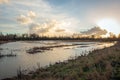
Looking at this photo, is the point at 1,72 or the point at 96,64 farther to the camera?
the point at 1,72

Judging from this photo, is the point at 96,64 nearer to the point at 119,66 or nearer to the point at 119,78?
the point at 119,66

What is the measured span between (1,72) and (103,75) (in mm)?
19764

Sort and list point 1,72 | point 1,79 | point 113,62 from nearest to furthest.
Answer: point 113,62, point 1,79, point 1,72

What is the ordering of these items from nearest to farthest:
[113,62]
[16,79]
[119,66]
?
[119,66] < [113,62] < [16,79]

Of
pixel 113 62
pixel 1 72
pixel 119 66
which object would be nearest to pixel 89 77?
pixel 119 66

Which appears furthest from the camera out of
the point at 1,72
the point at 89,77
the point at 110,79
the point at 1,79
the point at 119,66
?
the point at 1,72

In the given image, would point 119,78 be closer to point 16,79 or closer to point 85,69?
point 85,69

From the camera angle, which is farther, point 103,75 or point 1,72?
point 1,72

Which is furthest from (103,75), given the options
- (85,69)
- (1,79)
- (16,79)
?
(1,79)

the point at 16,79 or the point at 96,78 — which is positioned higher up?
the point at 96,78

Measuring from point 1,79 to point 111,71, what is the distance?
15.4 meters

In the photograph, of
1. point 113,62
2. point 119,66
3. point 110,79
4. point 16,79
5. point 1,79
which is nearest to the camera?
point 110,79

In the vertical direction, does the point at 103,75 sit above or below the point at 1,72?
above

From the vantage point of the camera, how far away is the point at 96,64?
897 inches
